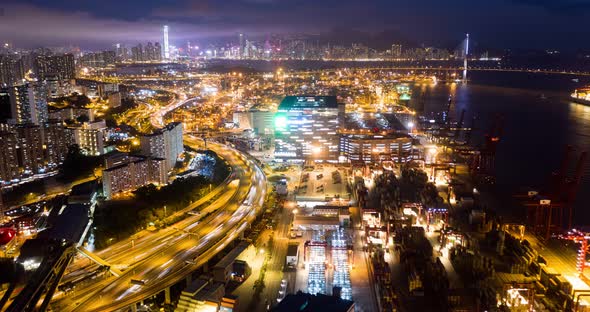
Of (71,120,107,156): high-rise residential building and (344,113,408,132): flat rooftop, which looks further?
(344,113,408,132): flat rooftop

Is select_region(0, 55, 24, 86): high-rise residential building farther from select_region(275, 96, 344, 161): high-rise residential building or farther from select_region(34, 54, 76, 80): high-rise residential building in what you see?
select_region(275, 96, 344, 161): high-rise residential building

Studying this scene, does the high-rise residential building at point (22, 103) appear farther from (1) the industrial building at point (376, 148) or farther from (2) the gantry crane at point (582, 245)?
(2) the gantry crane at point (582, 245)

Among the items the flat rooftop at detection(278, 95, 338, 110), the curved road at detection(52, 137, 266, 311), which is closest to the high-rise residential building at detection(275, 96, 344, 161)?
the flat rooftop at detection(278, 95, 338, 110)

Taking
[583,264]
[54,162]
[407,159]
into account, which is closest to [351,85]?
[407,159]

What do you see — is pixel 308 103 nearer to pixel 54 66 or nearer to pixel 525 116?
pixel 525 116

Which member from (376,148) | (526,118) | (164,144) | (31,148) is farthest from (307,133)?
(526,118)

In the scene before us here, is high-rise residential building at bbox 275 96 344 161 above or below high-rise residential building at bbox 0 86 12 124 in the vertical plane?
below

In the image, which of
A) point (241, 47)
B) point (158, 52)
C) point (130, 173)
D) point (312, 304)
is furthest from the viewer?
point (241, 47)

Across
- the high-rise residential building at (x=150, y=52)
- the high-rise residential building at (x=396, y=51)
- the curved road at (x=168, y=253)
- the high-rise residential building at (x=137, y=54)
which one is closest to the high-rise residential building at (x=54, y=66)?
the curved road at (x=168, y=253)
